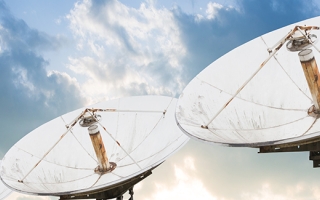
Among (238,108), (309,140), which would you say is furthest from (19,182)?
(309,140)

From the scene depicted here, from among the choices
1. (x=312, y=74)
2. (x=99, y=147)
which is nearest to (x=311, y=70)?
(x=312, y=74)

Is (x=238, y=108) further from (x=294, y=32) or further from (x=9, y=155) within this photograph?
(x=9, y=155)

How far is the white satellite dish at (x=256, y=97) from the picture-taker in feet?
63.6

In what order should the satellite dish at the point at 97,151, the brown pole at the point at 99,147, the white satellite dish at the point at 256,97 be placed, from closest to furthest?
1. the white satellite dish at the point at 256,97
2. the satellite dish at the point at 97,151
3. the brown pole at the point at 99,147

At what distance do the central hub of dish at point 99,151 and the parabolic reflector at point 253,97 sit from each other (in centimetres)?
477

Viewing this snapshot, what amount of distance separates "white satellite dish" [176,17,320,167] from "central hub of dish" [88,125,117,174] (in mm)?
4809

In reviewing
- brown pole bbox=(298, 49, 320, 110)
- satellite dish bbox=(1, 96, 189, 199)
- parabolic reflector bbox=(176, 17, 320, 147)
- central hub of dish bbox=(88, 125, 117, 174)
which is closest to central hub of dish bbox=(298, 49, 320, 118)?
brown pole bbox=(298, 49, 320, 110)

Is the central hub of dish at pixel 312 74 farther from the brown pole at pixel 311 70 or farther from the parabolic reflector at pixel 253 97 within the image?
the parabolic reflector at pixel 253 97

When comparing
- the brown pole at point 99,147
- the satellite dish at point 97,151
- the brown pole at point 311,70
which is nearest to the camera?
the brown pole at point 311,70

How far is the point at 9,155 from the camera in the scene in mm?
25312

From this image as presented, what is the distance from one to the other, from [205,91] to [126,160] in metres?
5.66

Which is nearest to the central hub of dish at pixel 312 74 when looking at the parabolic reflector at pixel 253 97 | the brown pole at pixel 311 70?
the brown pole at pixel 311 70

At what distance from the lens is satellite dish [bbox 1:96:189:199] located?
2225 cm

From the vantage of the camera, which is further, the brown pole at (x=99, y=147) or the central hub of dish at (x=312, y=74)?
the brown pole at (x=99, y=147)
